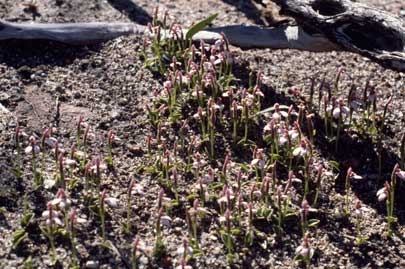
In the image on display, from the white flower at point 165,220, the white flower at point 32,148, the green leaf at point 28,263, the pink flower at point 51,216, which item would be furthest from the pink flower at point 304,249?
the white flower at point 32,148

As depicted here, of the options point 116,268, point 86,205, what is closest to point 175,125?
point 86,205

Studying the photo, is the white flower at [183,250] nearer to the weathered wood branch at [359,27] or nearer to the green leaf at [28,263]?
the green leaf at [28,263]

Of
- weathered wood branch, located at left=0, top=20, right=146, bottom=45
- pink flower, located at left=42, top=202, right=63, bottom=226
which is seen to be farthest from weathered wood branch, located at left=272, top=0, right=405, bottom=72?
pink flower, located at left=42, top=202, right=63, bottom=226

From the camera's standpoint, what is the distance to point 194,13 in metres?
7.01

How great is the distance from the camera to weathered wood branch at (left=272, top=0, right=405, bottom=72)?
5.46 metres

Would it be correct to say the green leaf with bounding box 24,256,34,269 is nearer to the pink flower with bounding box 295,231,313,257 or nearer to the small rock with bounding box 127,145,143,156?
the small rock with bounding box 127,145,143,156

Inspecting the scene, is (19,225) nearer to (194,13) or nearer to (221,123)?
(221,123)

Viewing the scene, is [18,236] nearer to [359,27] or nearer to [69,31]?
[69,31]

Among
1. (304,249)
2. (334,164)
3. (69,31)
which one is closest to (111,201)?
(304,249)

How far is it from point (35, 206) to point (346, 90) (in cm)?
253

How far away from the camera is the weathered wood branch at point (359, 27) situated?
5461 millimetres

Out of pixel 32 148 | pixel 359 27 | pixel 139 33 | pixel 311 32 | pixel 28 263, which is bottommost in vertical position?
pixel 28 263

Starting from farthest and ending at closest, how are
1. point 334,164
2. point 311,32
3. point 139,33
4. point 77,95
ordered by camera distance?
point 139,33
point 311,32
point 77,95
point 334,164

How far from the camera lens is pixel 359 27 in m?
5.67
